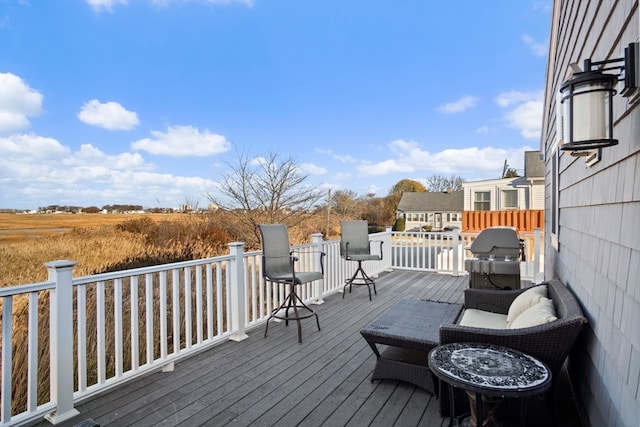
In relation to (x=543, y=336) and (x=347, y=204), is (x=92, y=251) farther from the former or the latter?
(x=347, y=204)

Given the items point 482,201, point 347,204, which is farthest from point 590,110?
point 347,204

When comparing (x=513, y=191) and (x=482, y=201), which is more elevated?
(x=513, y=191)

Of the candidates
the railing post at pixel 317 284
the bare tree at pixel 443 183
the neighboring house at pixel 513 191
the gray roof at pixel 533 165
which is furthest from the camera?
the bare tree at pixel 443 183

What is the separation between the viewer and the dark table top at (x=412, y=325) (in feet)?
7.93

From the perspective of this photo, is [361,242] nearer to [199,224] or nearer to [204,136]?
[199,224]

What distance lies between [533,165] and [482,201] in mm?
3048

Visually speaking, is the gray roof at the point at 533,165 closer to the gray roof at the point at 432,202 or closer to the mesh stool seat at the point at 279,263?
the gray roof at the point at 432,202

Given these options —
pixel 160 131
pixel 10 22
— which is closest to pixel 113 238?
pixel 10 22

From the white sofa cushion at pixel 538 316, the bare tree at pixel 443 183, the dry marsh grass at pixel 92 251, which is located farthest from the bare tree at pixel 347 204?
the white sofa cushion at pixel 538 316

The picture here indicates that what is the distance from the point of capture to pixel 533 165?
14188mm

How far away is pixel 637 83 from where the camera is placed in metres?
1.06

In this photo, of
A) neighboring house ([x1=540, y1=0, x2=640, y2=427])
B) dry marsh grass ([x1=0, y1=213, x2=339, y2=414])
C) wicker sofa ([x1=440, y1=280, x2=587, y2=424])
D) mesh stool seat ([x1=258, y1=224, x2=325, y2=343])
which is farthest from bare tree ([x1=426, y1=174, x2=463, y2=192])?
wicker sofa ([x1=440, y1=280, x2=587, y2=424])

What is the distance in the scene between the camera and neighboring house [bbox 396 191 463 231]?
25445mm

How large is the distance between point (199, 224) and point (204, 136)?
367 centimetres
